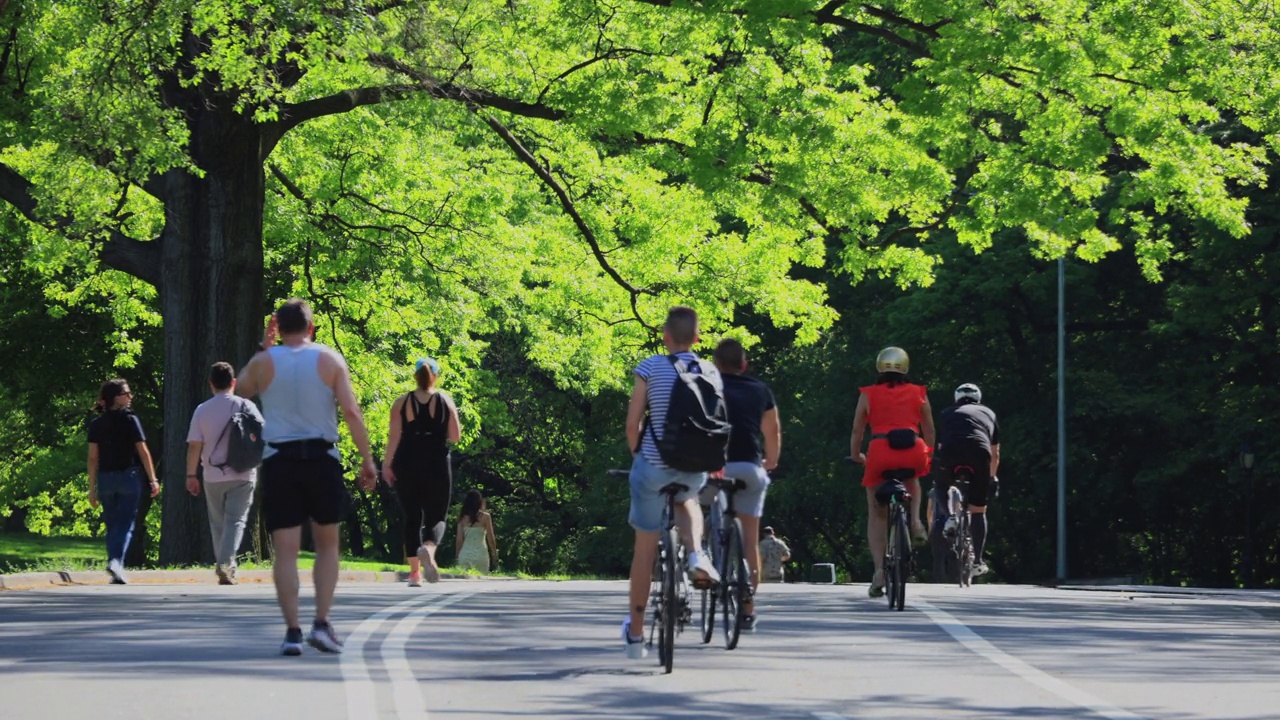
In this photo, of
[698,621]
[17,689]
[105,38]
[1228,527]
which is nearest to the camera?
[17,689]

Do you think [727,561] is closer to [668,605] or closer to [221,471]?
[668,605]

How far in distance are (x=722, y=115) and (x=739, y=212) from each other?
1785 millimetres

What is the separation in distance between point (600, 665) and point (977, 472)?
1008cm

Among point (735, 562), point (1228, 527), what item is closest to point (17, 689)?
point (735, 562)

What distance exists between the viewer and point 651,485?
35.4 feet

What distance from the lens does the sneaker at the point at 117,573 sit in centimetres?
1958

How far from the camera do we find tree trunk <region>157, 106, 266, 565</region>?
24.3 metres

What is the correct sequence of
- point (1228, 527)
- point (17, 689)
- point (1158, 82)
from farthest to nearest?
point (1228, 527) < point (1158, 82) < point (17, 689)

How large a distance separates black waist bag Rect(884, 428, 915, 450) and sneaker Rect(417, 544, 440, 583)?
5415 millimetres

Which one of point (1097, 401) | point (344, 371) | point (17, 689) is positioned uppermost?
point (1097, 401)

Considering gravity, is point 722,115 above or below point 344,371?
above

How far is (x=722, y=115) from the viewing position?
78.6 ft

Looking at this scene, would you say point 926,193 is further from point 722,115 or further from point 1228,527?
point 1228,527

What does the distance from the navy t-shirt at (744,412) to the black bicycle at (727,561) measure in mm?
367
